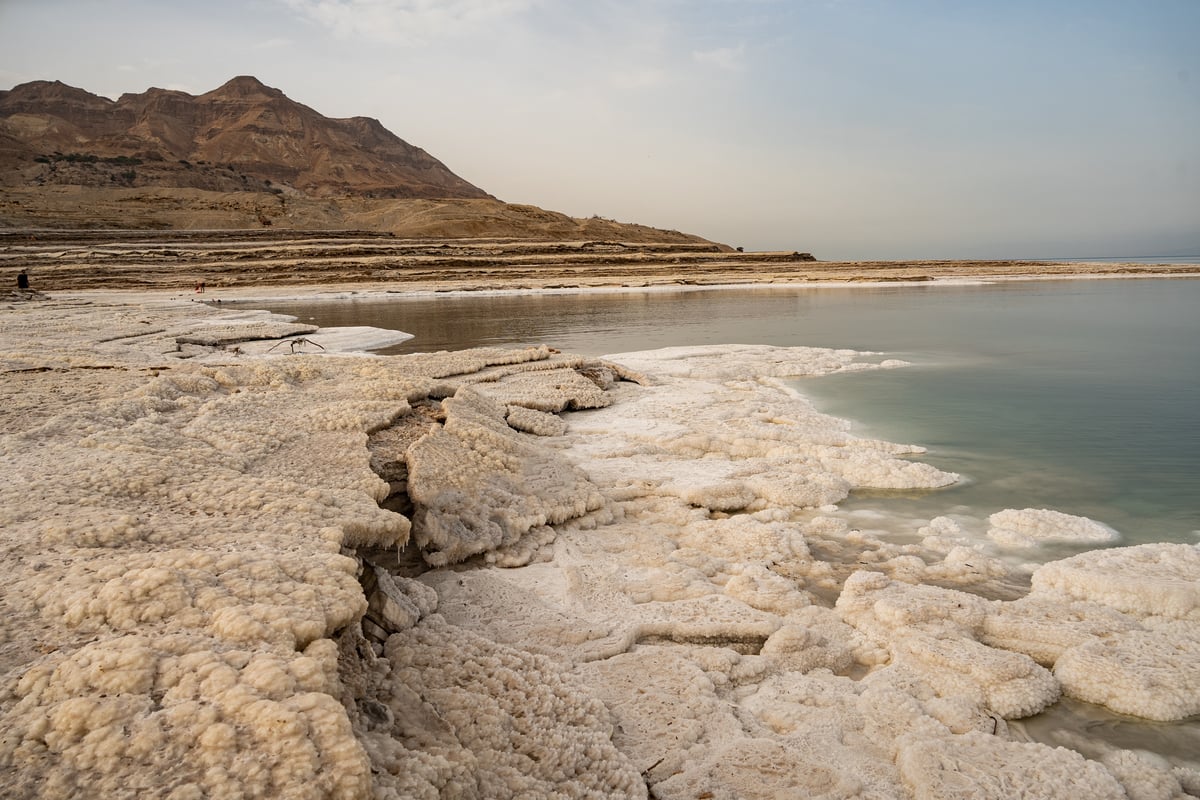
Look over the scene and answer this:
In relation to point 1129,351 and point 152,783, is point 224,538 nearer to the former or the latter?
point 152,783

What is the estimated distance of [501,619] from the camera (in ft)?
9.50

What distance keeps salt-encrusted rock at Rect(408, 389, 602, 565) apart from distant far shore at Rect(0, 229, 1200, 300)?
2540 centimetres

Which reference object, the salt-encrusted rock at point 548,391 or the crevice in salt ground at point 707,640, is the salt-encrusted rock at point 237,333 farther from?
the crevice in salt ground at point 707,640

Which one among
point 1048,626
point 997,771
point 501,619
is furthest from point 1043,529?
point 501,619

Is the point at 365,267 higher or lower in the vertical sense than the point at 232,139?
lower

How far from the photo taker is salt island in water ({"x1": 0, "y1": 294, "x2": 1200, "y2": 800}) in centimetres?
154

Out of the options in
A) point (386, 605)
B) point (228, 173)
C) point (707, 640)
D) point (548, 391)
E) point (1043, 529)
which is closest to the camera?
point (386, 605)

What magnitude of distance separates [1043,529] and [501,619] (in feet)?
10.5

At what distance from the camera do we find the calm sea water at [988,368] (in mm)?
4891

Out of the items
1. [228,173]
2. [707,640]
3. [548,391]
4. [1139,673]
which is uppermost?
[228,173]

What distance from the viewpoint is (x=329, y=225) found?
59344 mm

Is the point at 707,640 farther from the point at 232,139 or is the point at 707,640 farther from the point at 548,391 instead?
the point at 232,139

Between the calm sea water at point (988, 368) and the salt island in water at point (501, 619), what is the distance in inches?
24.6

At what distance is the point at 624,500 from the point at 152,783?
10.7ft
